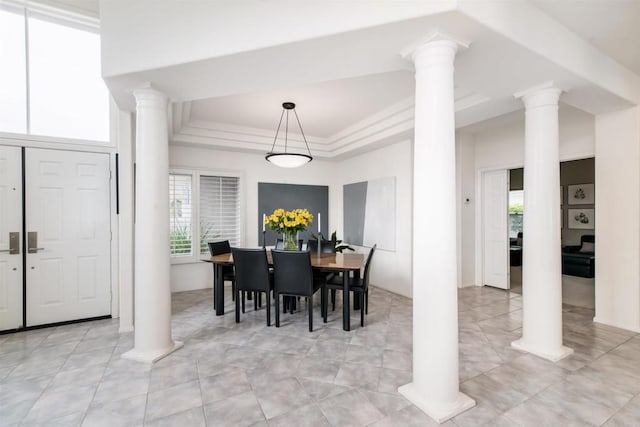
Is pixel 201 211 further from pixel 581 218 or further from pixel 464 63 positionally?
pixel 581 218

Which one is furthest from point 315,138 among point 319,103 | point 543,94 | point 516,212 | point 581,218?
point 516,212

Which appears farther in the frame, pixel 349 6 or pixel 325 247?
pixel 325 247

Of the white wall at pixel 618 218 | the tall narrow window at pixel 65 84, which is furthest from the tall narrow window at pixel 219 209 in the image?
the white wall at pixel 618 218

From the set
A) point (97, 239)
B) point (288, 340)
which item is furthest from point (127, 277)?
point (288, 340)

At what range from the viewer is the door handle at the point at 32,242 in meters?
3.21

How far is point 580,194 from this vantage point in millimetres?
6461

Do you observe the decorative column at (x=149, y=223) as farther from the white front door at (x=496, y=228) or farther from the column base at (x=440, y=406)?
the white front door at (x=496, y=228)

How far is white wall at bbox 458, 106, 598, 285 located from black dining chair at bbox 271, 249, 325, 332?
3041mm

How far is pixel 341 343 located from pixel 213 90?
258 cm

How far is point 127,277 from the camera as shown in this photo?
3309 mm

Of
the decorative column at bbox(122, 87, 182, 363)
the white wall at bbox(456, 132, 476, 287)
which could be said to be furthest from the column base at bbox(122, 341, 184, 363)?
Result: the white wall at bbox(456, 132, 476, 287)

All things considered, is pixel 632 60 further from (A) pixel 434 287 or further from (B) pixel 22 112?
(B) pixel 22 112

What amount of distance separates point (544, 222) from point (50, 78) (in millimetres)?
5078

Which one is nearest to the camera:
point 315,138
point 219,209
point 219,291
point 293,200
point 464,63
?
point 464,63
